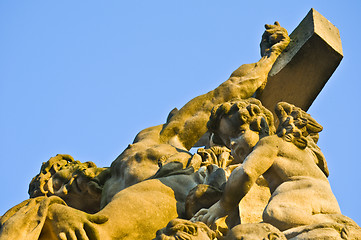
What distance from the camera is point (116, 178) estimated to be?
930 centimetres

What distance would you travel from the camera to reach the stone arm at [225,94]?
33.3 ft

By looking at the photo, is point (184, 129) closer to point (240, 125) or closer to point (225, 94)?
point (225, 94)

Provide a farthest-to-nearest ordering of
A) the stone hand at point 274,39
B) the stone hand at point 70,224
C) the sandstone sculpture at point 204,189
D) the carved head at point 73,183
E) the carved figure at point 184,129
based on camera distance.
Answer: the stone hand at point 274,39 → the carved head at point 73,183 → the carved figure at point 184,129 → the stone hand at point 70,224 → the sandstone sculpture at point 204,189

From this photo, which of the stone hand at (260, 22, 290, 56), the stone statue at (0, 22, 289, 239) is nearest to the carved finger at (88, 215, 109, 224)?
the stone statue at (0, 22, 289, 239)

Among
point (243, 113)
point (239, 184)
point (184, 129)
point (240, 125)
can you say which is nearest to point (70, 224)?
point (239, 184)

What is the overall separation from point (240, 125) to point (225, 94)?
240cm

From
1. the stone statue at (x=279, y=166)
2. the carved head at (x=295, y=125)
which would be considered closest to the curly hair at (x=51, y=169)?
the stone statue at (x=279, y=166)

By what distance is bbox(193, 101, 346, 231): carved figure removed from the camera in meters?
6.79

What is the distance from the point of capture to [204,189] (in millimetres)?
7711

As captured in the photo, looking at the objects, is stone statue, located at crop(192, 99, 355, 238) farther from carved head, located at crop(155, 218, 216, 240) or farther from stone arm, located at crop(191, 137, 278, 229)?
carved head, located at crop(155, 218, 216, 240)

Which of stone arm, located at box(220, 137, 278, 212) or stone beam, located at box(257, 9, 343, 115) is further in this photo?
stone beam, located at box(257, 9, 343, 115)

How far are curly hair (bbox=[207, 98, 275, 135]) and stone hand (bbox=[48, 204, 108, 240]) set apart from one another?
1.98m

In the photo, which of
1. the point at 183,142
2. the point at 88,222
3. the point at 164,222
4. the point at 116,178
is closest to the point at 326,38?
the point at 183,142

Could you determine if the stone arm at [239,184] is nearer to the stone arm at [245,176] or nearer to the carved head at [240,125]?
the stone arm at [245,176]
